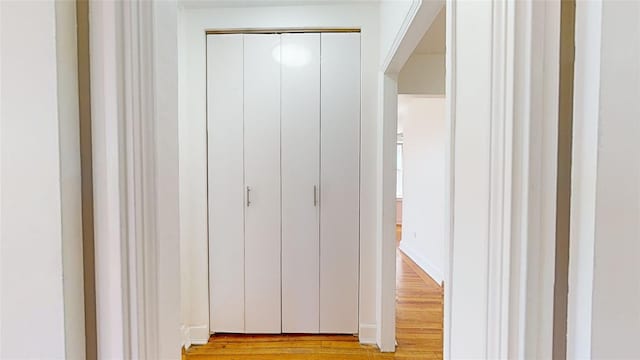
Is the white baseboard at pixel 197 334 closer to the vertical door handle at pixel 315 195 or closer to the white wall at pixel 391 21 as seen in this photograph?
the vertical door handle at pixel 315 195

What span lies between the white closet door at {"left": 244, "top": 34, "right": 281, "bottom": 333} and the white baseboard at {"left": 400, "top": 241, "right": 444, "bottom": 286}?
201 cm

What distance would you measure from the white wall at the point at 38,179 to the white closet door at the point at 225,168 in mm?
1884

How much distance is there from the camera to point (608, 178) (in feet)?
1.62

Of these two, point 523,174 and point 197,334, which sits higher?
point 523,174

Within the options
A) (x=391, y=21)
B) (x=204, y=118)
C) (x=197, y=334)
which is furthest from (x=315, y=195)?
(x=197, y=334)

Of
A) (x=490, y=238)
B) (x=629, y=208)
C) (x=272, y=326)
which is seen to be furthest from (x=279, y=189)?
(x=629, y=208)

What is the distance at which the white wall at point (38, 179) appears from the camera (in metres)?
0.57

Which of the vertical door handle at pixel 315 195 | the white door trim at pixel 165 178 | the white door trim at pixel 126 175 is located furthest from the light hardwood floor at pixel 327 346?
the white door trim at pixel 126 175

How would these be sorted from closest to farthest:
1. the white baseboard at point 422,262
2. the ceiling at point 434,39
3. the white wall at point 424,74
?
the ceiling at point 434,39
the white wall at point 424,74
the white baseboard at point 422,262

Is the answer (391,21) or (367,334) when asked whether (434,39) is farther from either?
(367,334)

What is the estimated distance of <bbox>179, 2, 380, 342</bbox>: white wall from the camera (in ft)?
7.87

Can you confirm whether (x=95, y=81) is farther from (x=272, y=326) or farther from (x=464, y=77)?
(x=272, y=326)

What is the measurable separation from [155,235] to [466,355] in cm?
71

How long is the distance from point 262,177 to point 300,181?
0.29m
